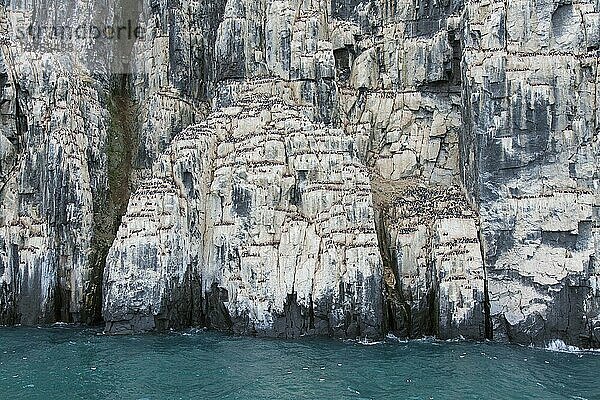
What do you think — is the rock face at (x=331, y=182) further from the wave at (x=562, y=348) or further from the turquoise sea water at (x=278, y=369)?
the turquoise sea water at (x=278, y=369)

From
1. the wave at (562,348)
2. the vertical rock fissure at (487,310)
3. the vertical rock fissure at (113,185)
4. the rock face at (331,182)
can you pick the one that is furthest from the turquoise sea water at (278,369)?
the vertical rock fissure at (113,185)

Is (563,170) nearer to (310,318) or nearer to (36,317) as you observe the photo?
(310,318)

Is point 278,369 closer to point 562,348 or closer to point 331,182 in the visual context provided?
point 331,182

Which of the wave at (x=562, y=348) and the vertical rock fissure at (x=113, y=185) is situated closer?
the wave at (x=562, y=348)

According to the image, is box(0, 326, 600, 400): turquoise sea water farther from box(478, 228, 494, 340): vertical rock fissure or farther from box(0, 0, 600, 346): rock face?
box(0, 0, 600, 346): rock face

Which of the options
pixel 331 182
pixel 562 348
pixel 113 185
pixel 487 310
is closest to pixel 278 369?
pixel 331 182

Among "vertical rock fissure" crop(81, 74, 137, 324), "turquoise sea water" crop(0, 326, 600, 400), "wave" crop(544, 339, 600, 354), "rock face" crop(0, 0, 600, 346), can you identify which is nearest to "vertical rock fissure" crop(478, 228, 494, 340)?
"rock face" crop(0, 0, 600, 346)
